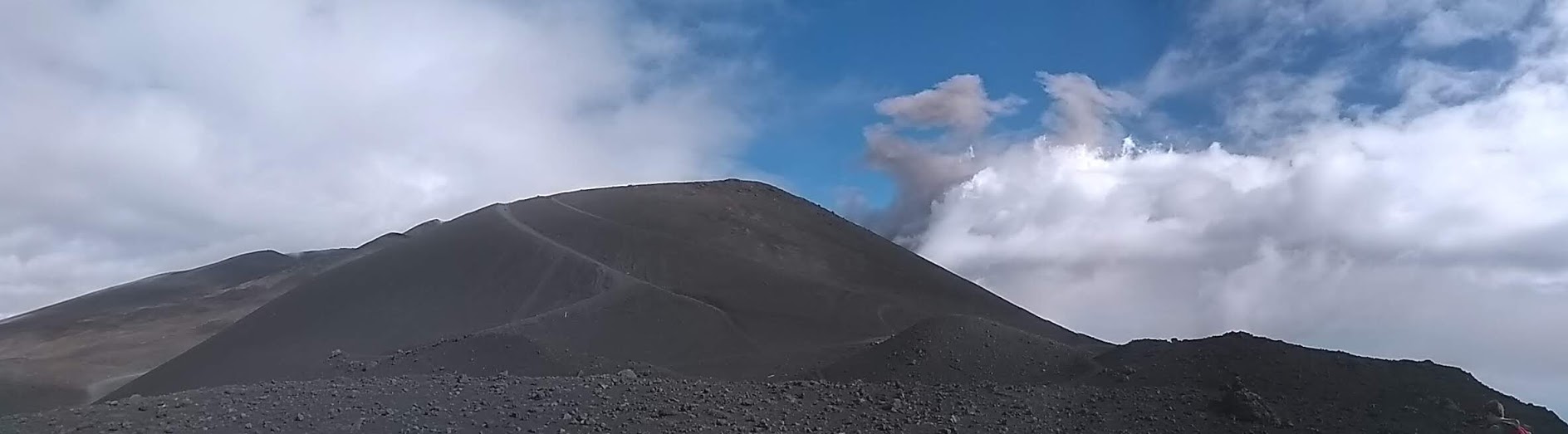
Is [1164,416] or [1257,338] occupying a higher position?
[1257,338]

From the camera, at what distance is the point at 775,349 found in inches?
Result: 1773

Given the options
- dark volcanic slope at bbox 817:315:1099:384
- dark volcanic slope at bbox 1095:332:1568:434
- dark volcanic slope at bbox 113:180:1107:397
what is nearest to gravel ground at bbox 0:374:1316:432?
dark volcanic slope at bbox 1095:332:1568:434

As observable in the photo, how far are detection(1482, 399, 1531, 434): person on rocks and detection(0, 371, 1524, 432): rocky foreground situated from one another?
0.41 metres

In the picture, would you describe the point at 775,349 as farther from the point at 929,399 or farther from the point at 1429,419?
the point at 1429,419

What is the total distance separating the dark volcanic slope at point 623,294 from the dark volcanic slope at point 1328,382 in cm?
1478

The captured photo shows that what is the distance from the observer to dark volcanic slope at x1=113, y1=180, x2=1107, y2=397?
45906mm

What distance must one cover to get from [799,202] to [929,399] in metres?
52.0

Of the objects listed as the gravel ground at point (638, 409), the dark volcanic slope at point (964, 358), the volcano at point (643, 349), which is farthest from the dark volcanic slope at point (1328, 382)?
the dark volcanic slope at point (964, 358)

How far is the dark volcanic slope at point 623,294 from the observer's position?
151 feet

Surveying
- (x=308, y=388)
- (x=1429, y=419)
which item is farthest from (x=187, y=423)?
(x=1429, y=419)

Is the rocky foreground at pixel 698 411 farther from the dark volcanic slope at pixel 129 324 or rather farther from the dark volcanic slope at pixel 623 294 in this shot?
the dark volcanic slope at pixel 129 324

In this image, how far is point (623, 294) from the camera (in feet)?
164

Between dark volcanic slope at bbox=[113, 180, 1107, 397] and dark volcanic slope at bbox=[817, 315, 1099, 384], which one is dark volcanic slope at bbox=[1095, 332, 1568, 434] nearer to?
dark volcanic slope at bbox=[817, 315, 1099, 384]

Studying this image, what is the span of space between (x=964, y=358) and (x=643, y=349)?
1626 cm
